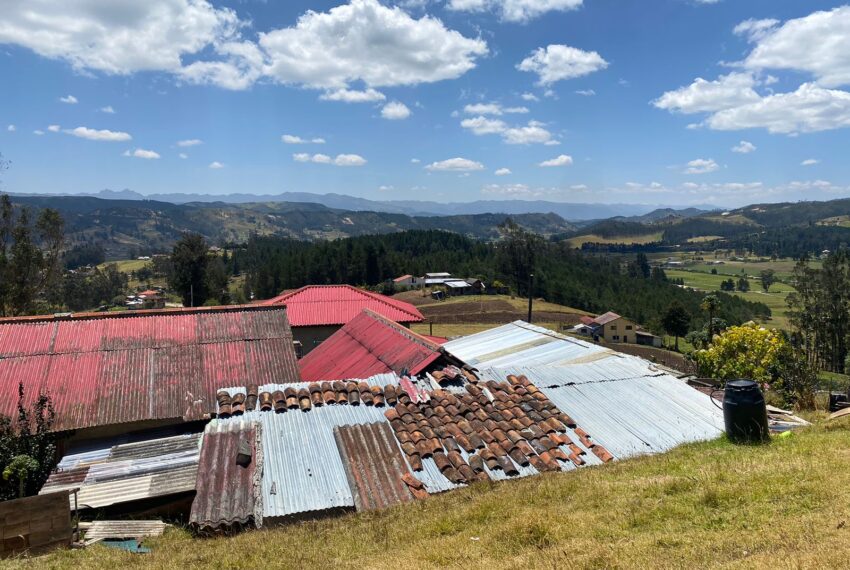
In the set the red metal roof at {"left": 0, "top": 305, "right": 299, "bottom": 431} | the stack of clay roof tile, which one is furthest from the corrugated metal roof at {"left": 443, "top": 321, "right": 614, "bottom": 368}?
the red metal roof at {"left": 0, "top": 305, "right": 299, "bottom": 431}

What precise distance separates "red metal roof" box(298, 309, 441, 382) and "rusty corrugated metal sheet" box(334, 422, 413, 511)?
3146mm

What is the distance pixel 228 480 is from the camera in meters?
9.52

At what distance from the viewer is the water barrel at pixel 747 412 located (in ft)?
32.0

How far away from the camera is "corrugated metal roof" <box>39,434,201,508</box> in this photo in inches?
394

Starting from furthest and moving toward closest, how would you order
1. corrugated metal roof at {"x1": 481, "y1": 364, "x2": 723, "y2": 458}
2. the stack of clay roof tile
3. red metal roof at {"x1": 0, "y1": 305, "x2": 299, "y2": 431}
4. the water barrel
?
red metal roof at {"x1": 0, "y1": 305, "x2": 299, "y2": 431}
corrugated metal roof at {"x1": 481, "y1": 364, "x2": 723, "y2": 458}
the stack of clay roof tile
the water barrel

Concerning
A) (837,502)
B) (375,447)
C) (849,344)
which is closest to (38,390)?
(375,447)

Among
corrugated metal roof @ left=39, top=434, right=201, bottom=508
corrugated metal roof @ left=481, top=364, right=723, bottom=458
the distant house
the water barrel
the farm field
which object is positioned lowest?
the farm field

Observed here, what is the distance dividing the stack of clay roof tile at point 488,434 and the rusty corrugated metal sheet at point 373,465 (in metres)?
0.29

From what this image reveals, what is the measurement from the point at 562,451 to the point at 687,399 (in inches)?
163

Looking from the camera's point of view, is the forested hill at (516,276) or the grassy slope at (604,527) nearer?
the grassy slope at (604,527)

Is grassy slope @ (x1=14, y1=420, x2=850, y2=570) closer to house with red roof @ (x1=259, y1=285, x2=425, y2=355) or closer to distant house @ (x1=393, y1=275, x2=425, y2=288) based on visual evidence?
house with red roof @ (x1=259, y1=285, x2=425, y2=355)

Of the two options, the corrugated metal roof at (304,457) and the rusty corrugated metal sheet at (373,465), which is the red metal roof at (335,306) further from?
the rusty corrugated metal sheet at (373,465)

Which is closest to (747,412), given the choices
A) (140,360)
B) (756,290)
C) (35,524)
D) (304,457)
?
(304,457)

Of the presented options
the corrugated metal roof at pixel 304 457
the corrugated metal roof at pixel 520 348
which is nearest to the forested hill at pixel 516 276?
the corrugated metal roof at pixel 520 348
